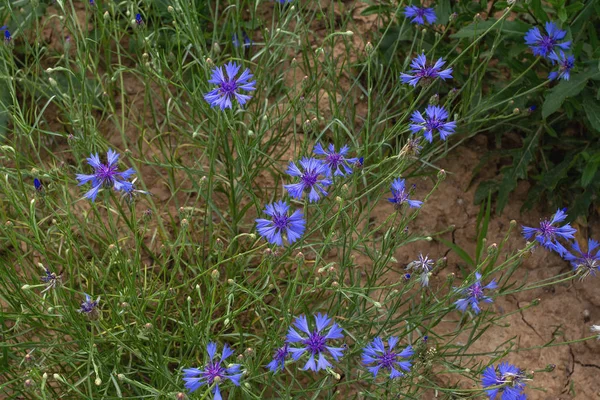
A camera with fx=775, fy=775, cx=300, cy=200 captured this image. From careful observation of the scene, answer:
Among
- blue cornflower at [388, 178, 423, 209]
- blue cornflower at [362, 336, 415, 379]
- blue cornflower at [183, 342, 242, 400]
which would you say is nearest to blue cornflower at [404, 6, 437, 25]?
blue cornflower at [388, 178, 423, 209]

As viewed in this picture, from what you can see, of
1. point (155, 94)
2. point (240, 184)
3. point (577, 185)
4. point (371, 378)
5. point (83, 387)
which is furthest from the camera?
point (155, 94)

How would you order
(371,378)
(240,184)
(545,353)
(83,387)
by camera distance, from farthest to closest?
(545,353), (240,184), (83,387), (371,378)

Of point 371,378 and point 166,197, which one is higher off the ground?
point 166,197

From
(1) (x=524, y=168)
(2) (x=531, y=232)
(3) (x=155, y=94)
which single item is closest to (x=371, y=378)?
(2) (x=531, y=232)

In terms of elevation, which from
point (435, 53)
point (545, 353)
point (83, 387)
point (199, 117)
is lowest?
point (83, 387)

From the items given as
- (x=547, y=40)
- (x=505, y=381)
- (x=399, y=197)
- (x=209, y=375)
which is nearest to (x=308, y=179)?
(x=399, y=197)

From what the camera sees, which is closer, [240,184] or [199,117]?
[240,184]

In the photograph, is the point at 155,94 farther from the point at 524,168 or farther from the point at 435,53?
the point at 524,168
